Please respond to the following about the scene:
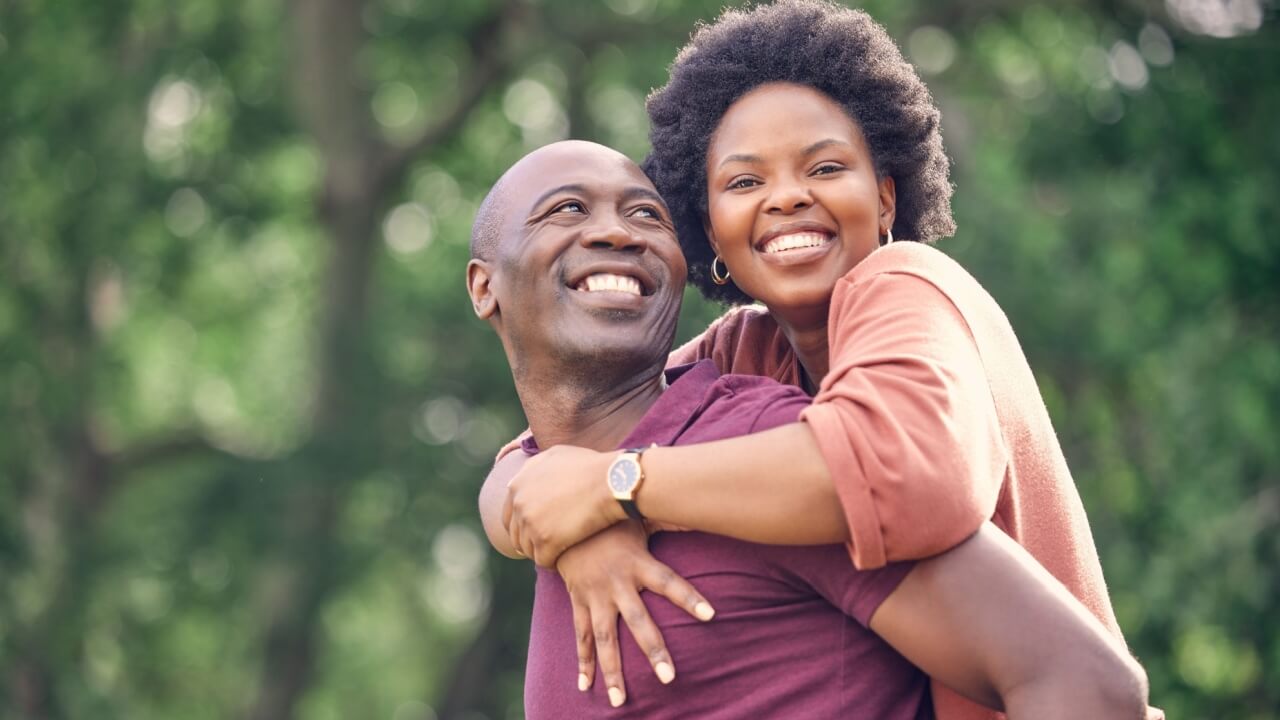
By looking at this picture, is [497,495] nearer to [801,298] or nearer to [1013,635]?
[801,298]

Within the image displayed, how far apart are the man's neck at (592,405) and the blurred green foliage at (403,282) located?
9.02m

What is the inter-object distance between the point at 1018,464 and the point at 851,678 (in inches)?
19.4

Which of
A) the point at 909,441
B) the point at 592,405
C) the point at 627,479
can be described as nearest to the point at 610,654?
the point at 627,479

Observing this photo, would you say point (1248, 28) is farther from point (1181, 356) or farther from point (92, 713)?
point (92, 713)

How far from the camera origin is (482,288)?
371cm

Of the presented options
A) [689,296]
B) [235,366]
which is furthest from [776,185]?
[235,366]

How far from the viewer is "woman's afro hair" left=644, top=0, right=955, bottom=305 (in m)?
3.73

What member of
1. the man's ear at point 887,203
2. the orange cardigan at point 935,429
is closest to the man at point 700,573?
the orange cardigan at point 935,429

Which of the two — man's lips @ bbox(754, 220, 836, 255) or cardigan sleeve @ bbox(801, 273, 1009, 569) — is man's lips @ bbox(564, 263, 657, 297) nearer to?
man's lips @ bbox(754, 220, 836, 255)

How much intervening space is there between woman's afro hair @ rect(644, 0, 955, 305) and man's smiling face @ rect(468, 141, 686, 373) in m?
0.32

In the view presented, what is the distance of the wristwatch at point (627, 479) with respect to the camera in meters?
3.05

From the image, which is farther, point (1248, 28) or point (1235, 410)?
point (1248, 28)

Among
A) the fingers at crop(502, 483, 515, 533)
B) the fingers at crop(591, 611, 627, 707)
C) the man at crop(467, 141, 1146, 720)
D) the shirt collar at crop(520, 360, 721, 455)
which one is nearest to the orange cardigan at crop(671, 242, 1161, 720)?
the man at crop(467, 141, 1146, 720)

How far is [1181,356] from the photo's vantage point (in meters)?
12.3
